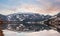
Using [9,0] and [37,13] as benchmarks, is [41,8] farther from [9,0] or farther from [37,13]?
[9,0]

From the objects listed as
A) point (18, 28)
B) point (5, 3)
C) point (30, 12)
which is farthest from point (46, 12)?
point (5, 3)

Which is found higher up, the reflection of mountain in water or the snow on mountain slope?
the reflection of mountain in water

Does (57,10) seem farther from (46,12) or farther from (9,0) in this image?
(9,0)

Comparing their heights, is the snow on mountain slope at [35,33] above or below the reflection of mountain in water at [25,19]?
below

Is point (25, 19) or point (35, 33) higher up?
point (25, 19)

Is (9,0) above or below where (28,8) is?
above

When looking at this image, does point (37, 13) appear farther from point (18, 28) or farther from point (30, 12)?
point (18, 28)

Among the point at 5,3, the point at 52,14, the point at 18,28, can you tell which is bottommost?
the point at 18,28

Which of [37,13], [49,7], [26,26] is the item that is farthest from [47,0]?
[26,26]

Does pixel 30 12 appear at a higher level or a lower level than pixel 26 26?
higher
